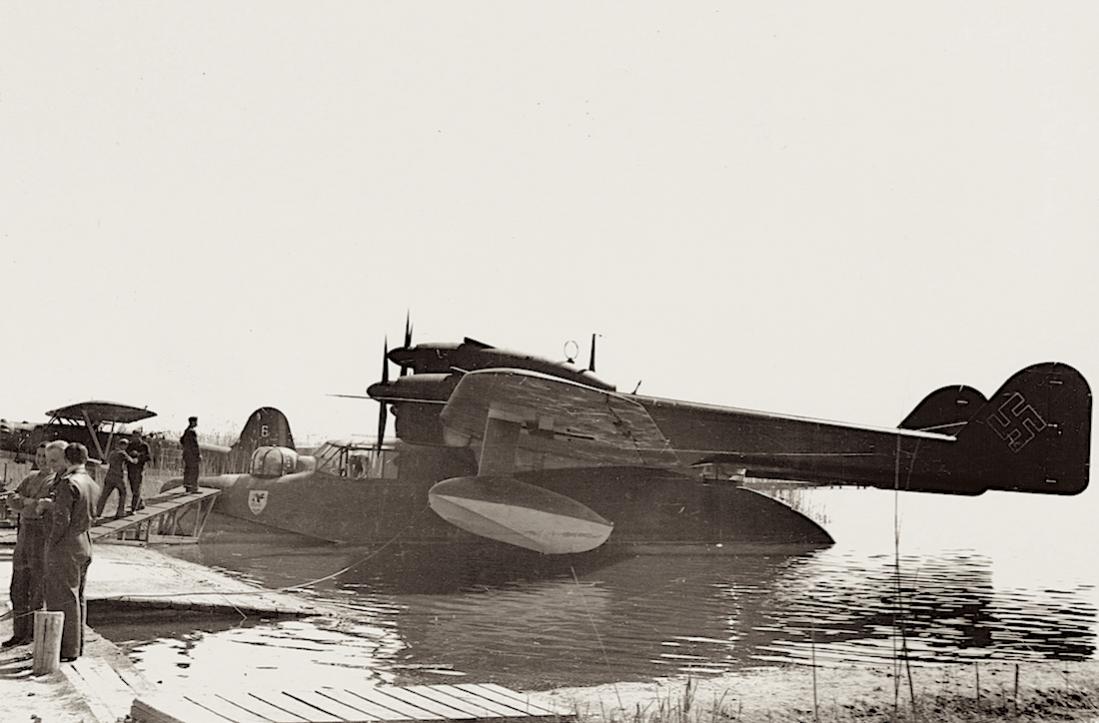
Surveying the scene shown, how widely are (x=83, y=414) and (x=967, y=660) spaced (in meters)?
16.7

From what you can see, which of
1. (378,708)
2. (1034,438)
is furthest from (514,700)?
(1034,438)

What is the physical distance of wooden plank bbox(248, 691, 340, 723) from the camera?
5.02 meters

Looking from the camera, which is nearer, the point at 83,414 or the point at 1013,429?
the point at 1013,429

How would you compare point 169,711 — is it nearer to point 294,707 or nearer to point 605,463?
point 294,707

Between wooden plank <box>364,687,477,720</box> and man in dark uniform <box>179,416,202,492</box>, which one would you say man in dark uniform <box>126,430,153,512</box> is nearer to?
man in dark uniform <box>179,416,202,492</box>

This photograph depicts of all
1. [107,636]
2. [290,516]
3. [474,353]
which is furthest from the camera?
[290,516]

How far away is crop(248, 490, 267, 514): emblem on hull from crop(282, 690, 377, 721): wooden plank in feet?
49.4

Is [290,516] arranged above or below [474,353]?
below

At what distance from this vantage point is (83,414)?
66.7 ft

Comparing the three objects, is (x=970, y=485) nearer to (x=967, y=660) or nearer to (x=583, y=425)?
(x=583, y=425)

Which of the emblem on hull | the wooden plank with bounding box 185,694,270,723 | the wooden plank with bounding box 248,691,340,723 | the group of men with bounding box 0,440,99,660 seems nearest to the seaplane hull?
the emblem on hull

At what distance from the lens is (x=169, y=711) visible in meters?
5.13

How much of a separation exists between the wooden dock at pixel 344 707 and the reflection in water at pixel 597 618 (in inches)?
87.4

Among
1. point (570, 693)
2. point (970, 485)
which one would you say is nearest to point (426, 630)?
point (570, 693)
